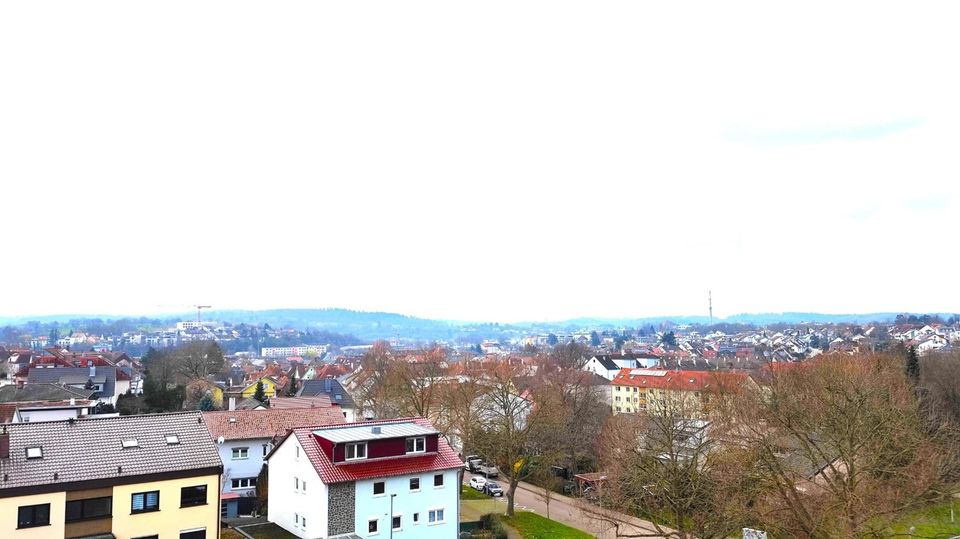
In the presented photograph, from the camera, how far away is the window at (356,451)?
91.5 ft

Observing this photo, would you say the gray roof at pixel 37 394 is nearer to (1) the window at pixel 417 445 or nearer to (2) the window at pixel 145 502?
(2) the window at pixel 145 502

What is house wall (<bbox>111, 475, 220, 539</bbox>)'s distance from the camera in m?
22.5

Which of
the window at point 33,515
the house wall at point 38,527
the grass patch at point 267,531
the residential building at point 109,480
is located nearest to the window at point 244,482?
the grass patch at point 267,531

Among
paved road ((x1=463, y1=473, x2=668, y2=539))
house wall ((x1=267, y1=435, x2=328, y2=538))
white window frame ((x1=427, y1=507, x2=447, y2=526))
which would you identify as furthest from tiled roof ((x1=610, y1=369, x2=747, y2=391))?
house wall ((x1=267, y1=435, x2=328, y2=538))

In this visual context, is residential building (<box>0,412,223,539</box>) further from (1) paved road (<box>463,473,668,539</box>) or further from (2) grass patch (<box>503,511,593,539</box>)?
(1) paved road (<box>463,473,668,539</box>)

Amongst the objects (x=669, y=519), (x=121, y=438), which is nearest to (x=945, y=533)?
(x=669, y=519)

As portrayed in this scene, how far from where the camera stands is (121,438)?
24.2 m

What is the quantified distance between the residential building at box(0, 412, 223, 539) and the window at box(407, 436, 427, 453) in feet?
26.5

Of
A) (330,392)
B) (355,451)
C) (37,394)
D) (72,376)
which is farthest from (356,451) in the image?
(72,376)

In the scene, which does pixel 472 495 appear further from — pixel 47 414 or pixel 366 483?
pixel 47 414

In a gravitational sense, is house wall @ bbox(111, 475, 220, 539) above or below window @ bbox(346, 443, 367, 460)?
below

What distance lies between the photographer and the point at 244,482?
124ft

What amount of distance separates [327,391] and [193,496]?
5057 centimetres

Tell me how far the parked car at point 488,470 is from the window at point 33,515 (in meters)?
31.5
